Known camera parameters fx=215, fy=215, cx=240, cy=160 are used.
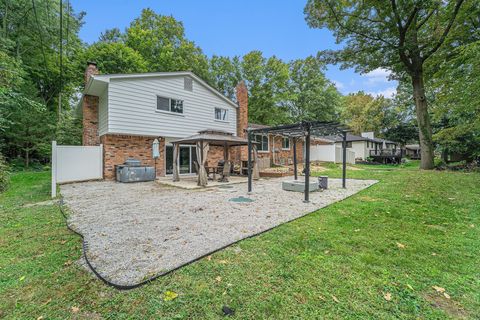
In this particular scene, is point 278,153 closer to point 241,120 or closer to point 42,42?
point 241,120

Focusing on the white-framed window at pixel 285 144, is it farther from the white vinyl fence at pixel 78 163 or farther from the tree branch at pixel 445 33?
the white vinyl fence at pixel 78 163

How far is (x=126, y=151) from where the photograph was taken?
1148cm

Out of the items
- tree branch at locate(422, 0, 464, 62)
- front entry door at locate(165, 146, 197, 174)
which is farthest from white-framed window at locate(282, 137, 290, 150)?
tree branch at locate(422, 0, 464, 62)

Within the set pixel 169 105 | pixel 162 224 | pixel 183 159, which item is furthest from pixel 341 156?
pixel 162 224

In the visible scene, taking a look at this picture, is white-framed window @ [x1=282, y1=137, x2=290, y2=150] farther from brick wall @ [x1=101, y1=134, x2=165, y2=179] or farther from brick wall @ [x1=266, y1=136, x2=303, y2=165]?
brick wall @ [x1=101, y1=134, x2=165, y2=179]

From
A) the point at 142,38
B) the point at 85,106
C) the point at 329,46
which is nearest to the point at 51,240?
the point at 85,106

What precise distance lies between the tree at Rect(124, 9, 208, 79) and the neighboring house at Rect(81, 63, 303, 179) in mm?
11482

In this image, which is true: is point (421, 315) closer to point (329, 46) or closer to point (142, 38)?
point (329, 46)

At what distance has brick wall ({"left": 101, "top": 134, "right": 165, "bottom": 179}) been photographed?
35.9ft

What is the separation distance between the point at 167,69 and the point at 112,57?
5.68m

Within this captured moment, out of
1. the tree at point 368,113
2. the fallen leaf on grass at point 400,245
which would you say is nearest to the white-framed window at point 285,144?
the fallen leaf on grass at point 400,245

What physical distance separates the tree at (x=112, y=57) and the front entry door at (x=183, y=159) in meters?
11.5

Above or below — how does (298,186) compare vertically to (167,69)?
below

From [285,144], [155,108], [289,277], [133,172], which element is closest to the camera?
[289,277]
